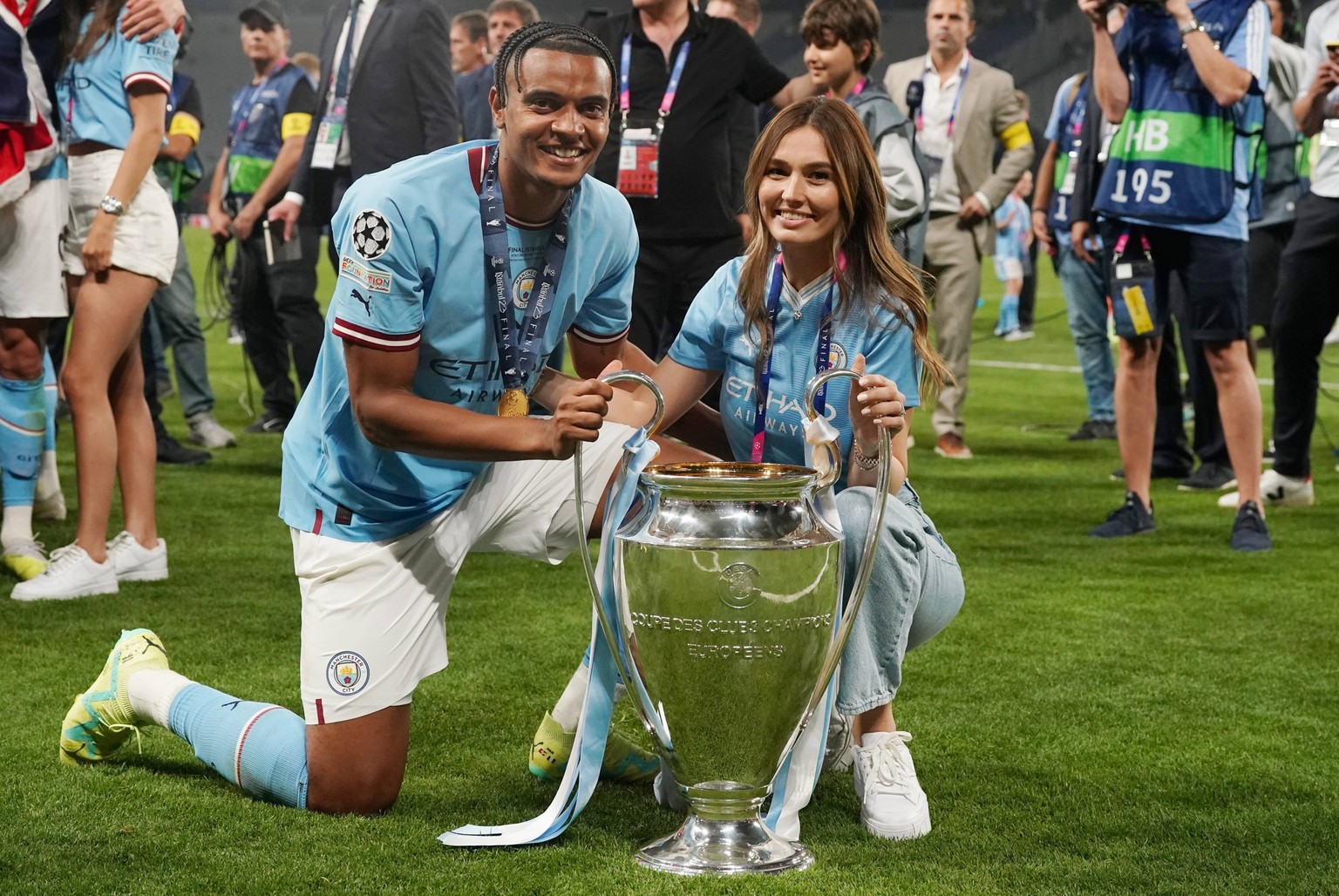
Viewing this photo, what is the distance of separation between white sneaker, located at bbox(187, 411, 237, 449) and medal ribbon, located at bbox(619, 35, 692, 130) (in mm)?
3112

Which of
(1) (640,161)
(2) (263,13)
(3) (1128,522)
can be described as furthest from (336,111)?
(3) (1128,522)

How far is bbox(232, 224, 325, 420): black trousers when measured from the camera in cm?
616

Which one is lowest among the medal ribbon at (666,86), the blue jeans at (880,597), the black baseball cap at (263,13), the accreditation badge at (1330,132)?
the blue jeans at (880,597)

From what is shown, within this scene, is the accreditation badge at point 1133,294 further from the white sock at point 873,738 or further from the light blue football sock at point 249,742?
the light blue football sock at point 249,742

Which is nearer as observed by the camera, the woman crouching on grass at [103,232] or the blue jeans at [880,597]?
the blue jeans at [880,597]

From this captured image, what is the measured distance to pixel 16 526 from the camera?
166 inches

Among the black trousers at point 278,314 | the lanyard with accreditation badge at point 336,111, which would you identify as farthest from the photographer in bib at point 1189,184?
the black trousers at point 278,314

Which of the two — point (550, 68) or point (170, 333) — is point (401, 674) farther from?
point (170, 333)

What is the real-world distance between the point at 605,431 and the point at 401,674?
0.53 metres

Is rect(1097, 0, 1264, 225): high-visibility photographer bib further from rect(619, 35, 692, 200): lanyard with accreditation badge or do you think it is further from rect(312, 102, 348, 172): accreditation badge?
rect(312, 102, 348, 172): accreditation badge

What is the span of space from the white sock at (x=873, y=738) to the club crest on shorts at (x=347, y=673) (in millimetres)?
771

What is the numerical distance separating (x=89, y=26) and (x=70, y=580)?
4.44 feet

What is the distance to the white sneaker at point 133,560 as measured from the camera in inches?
163

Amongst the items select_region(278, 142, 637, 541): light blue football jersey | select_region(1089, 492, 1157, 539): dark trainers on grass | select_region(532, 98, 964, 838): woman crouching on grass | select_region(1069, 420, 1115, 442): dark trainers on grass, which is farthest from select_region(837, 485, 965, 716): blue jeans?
select_region(1069, 420, 1115, 442): dark trainers on grass
